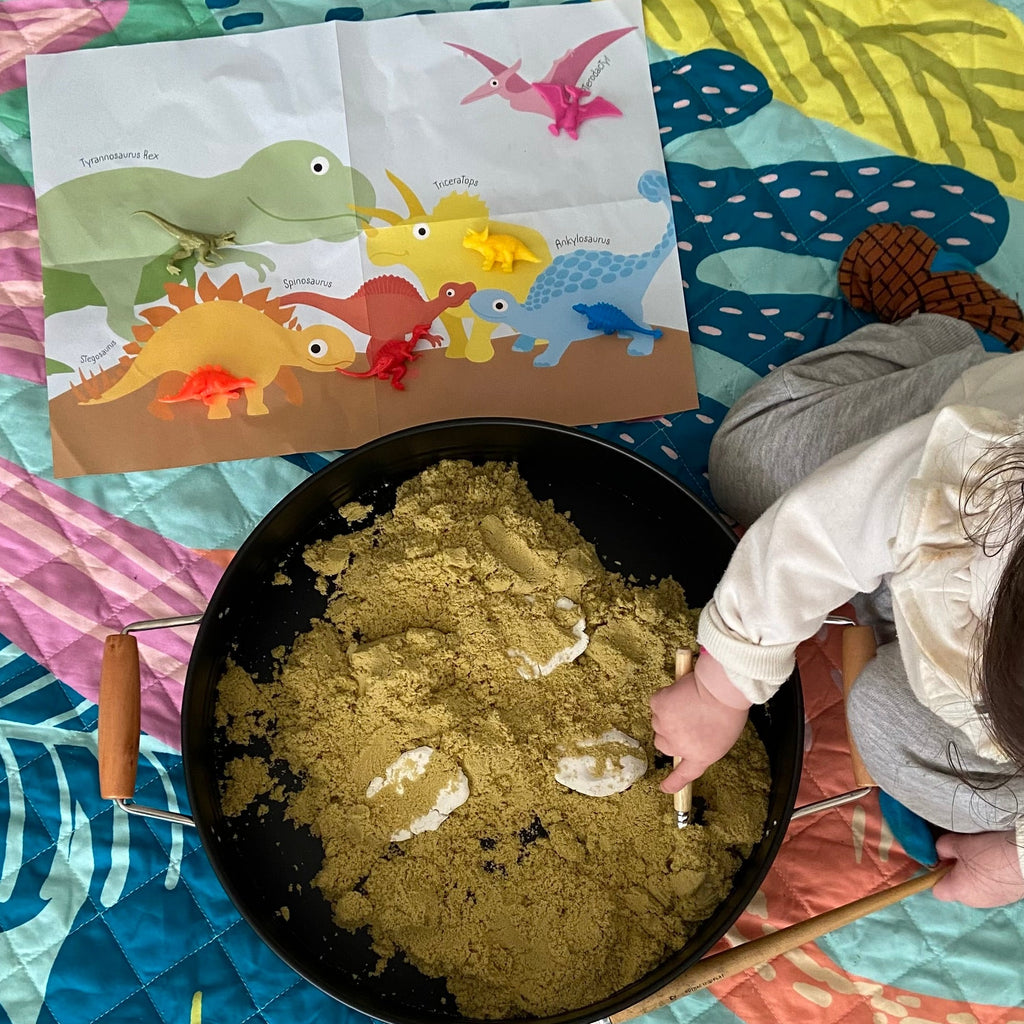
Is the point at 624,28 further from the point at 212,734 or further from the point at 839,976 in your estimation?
the point at 839,976

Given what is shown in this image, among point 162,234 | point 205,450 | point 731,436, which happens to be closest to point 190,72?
point 162,234

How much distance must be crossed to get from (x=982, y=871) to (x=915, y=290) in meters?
0.44

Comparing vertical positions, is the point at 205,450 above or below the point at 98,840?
above

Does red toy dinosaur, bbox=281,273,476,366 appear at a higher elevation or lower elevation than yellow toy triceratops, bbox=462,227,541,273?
lower

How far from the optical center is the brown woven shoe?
736mm

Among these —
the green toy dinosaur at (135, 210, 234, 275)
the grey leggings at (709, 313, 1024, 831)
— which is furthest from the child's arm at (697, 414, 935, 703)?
the green toy dinosaur at (135, 210, 234, 275)

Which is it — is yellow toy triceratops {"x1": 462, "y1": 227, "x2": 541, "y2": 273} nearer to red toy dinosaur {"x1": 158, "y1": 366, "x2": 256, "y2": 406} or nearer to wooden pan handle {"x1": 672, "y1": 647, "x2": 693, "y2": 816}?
red toy dinosaur {"x1": 158, "y1": 366, "x2": 256, "y2": 406}

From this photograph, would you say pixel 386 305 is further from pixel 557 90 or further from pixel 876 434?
pixel 876 434

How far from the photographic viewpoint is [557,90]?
2.50 feet

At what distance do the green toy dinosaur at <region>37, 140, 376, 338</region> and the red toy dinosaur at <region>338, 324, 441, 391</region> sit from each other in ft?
0.33

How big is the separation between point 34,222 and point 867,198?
0.69 metres

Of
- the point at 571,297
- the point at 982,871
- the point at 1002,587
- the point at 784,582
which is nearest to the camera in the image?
the point at 1002,587

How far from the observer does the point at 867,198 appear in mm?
772

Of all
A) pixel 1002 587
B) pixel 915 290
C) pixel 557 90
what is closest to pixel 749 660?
pixel 1002 587
